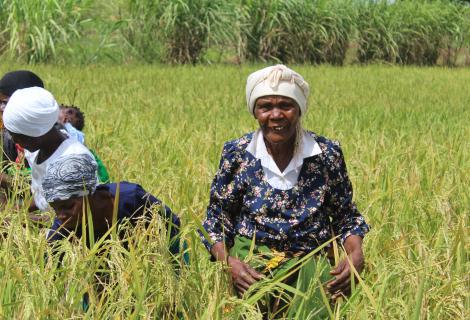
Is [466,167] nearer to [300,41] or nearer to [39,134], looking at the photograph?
[39,134]

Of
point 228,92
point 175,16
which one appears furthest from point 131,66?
point 228,92

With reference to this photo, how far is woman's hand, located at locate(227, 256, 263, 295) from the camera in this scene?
6.77 ft

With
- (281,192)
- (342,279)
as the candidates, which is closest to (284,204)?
(281,192)

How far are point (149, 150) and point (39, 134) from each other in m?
1.49

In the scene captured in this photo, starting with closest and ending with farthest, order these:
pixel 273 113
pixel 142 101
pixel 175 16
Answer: pixel 273 113
pixel 142 101
pixel 175 16

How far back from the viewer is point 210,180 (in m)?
3.32

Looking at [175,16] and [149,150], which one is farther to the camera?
[175,16]

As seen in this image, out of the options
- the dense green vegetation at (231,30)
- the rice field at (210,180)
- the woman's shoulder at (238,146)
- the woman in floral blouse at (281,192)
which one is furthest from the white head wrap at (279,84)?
the dense green vegetation at (231,30)

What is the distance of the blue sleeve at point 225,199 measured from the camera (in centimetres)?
227

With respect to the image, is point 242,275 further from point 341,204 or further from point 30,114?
point 30,114

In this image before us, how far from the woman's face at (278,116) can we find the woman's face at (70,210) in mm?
497

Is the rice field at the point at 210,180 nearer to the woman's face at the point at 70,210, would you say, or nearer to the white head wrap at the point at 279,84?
the woman's face at the point at 70,210

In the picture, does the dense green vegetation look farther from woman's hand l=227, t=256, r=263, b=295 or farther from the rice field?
woman's hand l=227, t=256, r=263, b=295

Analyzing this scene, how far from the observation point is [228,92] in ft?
25.5
